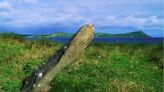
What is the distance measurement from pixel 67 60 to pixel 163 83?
6.27 metres

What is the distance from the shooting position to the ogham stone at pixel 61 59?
8.02 m

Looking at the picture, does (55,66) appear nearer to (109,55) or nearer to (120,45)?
(109,55)

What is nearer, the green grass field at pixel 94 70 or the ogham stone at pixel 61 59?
the ogham stone at pixel 61 59

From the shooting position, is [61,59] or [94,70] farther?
[94,70]

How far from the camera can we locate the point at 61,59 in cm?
816

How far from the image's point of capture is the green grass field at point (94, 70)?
41.7 feet

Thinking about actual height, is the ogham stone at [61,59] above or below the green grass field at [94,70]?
above

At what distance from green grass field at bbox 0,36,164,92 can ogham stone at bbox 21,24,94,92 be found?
2.98 metres

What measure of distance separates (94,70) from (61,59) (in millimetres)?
6812

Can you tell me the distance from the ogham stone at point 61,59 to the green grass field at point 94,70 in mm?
2979

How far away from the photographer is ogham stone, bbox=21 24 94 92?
8.02 m

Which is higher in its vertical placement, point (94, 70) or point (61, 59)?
point (61, 59)

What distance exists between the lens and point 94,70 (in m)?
14.9

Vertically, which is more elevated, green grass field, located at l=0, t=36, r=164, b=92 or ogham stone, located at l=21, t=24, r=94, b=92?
ogham stone, located at l=21, t=24, r=94, b=92
